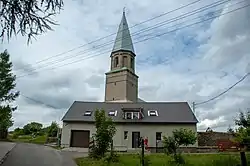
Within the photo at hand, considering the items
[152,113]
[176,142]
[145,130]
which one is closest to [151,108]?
[152,113]

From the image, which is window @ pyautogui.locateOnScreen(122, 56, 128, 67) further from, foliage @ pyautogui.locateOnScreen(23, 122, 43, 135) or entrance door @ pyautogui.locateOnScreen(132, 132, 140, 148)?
foliage @ pyautogui.locateOnScreen(23, 122, 43, 135)

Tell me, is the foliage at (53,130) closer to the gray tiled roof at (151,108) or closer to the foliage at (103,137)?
the gray tiled roof at (151,108)

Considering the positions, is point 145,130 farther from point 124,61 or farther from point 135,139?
point 124,61

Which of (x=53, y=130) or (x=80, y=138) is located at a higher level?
(x=53, y=130)

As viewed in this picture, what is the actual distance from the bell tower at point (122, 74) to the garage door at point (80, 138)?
1408 centimetres

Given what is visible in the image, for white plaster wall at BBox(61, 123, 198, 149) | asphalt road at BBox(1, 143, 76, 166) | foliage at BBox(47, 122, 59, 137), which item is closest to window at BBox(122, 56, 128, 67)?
foliage at BBox(47, 122, 59, 137)

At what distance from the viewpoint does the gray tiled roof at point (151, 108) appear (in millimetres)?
30625

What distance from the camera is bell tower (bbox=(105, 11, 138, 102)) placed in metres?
Result: 45.4

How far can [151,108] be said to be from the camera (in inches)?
1308

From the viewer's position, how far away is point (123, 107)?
32875mm

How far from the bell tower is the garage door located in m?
14.1

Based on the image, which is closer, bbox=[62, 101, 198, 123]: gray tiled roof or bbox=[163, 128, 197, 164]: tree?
bbox=[163, 128, 197, 164]: tree

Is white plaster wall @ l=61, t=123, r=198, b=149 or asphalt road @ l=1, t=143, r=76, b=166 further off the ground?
white plaster wall @ l=61, t=123, r=198, b=149

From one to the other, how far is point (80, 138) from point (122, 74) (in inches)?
673
